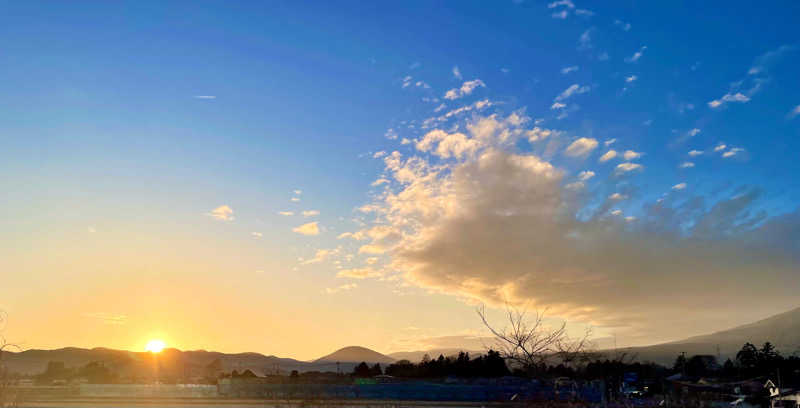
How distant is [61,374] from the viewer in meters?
157

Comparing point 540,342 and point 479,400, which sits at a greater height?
point 540,342

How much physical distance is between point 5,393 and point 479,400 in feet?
217

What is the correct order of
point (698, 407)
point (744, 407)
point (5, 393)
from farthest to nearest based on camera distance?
point (744, 407), point (5, 393), point (698, 407)

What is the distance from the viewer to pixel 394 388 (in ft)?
294

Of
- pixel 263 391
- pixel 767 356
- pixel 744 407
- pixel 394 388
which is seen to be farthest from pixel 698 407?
pixel 767 356

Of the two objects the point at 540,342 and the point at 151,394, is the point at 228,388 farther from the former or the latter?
the point at 540,342

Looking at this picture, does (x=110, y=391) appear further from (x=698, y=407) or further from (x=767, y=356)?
(x=767, y=356)

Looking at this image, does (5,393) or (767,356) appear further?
(767,356)

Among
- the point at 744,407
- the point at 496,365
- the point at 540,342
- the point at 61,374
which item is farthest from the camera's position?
the point at 61,374

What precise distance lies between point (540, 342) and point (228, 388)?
88738mm

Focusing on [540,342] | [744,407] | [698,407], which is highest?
[540,342]

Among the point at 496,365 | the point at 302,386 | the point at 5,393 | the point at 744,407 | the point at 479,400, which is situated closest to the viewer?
the point at 5,393

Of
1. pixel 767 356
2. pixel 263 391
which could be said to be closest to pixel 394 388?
pixel 263 391

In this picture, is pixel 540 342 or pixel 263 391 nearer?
pixel 540 342
